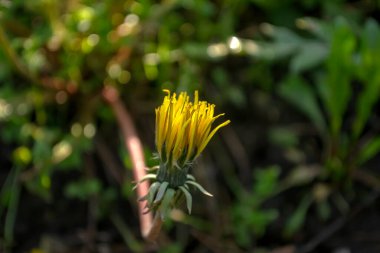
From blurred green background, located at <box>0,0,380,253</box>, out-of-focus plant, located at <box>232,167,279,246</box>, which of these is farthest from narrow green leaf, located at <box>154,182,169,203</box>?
out-of-focus plant, located at <box>232,167,279,246</box>

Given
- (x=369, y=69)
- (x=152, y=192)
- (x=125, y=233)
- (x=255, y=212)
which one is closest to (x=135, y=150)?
(x=125, y=233)

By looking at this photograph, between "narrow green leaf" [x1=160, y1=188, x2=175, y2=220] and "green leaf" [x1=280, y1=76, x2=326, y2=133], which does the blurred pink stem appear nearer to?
"narrow green leaf" [x1=160, y1=188, x2=175, y2=220]

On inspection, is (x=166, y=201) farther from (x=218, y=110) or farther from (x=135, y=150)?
(x=218, y=110)

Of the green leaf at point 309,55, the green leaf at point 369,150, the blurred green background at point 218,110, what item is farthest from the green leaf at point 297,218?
the green leaf at point 309,55

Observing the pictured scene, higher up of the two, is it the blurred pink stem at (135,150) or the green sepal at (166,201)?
the green sepal at (166,201)

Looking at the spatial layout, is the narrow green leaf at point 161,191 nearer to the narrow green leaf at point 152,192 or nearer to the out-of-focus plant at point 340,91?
the narrow green leaf at point 152,192

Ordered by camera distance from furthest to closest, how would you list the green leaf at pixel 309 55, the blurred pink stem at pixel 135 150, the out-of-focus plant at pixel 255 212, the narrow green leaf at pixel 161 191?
the green leaf at pixel 309 55 < the out-of-focus plant at pixel 255 212 < the blurred pink stem at pixel 135 150 < the narrow green leaf at pixel 161 191

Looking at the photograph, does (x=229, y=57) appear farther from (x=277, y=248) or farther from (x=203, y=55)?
(x=277, y=248)
